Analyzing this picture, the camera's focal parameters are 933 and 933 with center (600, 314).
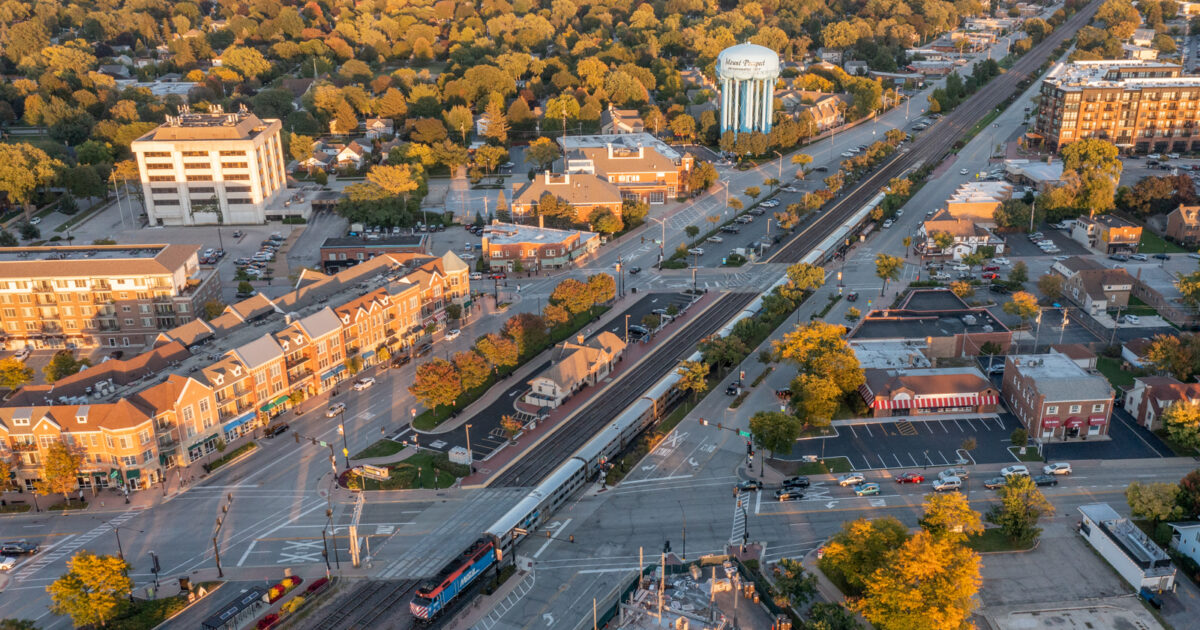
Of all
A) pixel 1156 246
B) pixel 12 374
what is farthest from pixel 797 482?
pixel 1156 246

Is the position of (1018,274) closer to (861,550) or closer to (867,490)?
(867,490)

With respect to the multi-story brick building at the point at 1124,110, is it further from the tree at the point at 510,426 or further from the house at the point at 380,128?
the tree at the point at 510,426

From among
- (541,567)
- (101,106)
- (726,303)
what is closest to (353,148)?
(101,106)

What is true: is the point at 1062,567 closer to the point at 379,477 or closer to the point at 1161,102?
the point at 379,477

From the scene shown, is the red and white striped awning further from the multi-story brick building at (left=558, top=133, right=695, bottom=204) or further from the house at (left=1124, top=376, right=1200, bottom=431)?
the multi-story brick building at (left=558, top=133, right=695, bottom=204)

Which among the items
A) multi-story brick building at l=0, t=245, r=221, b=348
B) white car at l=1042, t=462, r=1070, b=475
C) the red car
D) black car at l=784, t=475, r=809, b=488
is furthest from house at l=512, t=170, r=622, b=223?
white car at l=1042, t=462, r=1070, b=475

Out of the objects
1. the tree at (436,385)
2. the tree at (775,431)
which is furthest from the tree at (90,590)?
the tree at (775,431)
